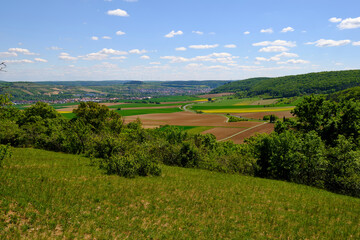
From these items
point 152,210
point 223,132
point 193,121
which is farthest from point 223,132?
point 152,210

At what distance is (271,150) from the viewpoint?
108ft

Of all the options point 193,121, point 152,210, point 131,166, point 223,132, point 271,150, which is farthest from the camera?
point 193,121

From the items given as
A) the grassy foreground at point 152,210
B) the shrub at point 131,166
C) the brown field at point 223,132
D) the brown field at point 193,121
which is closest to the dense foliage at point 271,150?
the shrub at point 131,166

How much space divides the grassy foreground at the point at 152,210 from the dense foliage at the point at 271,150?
4.94 meters

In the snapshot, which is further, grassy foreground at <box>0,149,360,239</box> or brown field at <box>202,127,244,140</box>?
brown field at <box>202,127,244,140</box>

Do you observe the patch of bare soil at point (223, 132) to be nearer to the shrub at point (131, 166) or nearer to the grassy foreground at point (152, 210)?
the shrub at point (131, 166)

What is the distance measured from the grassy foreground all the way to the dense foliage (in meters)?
4.94

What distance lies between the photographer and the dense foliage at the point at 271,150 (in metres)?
27.2

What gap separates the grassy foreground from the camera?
13.0 m

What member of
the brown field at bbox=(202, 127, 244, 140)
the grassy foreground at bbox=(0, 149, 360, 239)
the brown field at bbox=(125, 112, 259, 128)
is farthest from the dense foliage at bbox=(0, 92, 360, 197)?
the brown field at bbox=(125, 112, 259, 128)

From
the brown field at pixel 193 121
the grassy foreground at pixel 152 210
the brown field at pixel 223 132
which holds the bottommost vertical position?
the brown field at pixel 223 132

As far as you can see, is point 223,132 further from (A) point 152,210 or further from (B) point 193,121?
(A) point 152,210

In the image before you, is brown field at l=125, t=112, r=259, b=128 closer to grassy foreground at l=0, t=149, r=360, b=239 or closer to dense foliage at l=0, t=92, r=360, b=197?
dense foliage at l=0, t=92, r=360, b=197

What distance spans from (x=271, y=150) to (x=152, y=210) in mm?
23129
